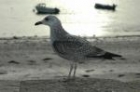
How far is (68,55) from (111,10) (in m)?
53.4

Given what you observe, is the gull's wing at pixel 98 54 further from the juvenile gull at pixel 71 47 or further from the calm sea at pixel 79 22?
the calm sea at pixel 79 22

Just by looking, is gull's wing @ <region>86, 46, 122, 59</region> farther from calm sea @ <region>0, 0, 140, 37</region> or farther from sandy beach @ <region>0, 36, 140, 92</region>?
calm sea @ <region>0, 0, 140, 37</region>

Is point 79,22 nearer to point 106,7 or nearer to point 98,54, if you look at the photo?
point 106,7

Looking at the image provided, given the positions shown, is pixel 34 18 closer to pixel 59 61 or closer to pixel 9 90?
pixel 59 61

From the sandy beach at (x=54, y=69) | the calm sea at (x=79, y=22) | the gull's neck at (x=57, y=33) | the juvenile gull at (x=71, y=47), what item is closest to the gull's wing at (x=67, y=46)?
the juvenile gull at (x=71, y=47)

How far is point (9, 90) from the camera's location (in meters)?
9.96

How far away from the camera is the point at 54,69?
1681 cm

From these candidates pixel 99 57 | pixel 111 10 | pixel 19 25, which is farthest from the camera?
pixel 111 10

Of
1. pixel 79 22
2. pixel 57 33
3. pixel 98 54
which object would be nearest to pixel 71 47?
pixel 57 33

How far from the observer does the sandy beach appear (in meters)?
10.5

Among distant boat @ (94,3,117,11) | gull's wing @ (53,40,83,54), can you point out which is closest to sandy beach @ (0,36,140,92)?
gull's wing @ (53,40,83,54)

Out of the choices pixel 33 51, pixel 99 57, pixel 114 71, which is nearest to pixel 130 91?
pixel 99 57

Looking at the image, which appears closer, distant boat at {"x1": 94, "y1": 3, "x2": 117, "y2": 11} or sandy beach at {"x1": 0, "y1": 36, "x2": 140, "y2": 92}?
sandy beach at {"x1": 0, "y1": 36, "x2": 140, "y2": 92}

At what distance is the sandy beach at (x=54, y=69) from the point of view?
34.5 feet
